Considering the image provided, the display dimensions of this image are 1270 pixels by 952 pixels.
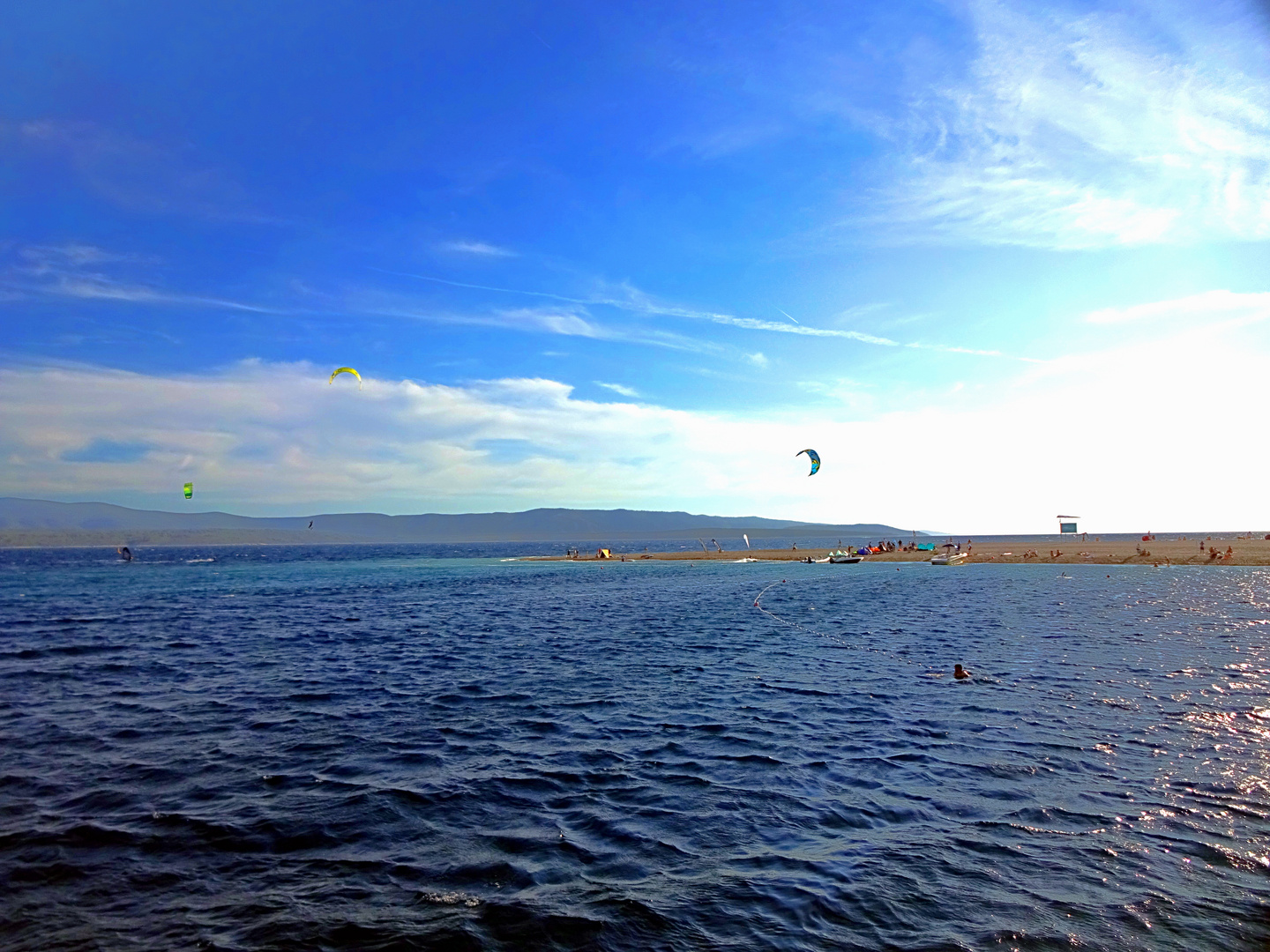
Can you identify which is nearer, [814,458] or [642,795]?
[642,795]

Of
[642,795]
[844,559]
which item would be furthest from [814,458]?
[642,795]

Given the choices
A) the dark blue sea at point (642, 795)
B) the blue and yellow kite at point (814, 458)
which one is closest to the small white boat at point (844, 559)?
the blue and yellow kite at point (814, 458)

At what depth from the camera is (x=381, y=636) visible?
38.3 m

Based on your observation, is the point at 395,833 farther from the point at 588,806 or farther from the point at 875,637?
the point at 875,637

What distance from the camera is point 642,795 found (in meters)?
14.2

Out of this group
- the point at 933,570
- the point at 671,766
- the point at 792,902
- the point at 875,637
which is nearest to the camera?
the point at 792,902

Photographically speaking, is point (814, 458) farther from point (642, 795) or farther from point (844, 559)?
point (642, 795)

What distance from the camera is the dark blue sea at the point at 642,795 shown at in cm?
967

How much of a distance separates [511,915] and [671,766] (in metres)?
6.81

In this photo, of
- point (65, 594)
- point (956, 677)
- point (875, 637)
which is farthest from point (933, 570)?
point (65, 594)

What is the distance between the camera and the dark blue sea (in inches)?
381

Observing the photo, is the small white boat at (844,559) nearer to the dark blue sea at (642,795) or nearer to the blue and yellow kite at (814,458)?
the blue and yellow kite at (814,458)

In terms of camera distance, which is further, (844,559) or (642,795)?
(844,559)

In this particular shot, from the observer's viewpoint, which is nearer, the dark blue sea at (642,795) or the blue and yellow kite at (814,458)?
the dark blue sea at (642,795)
